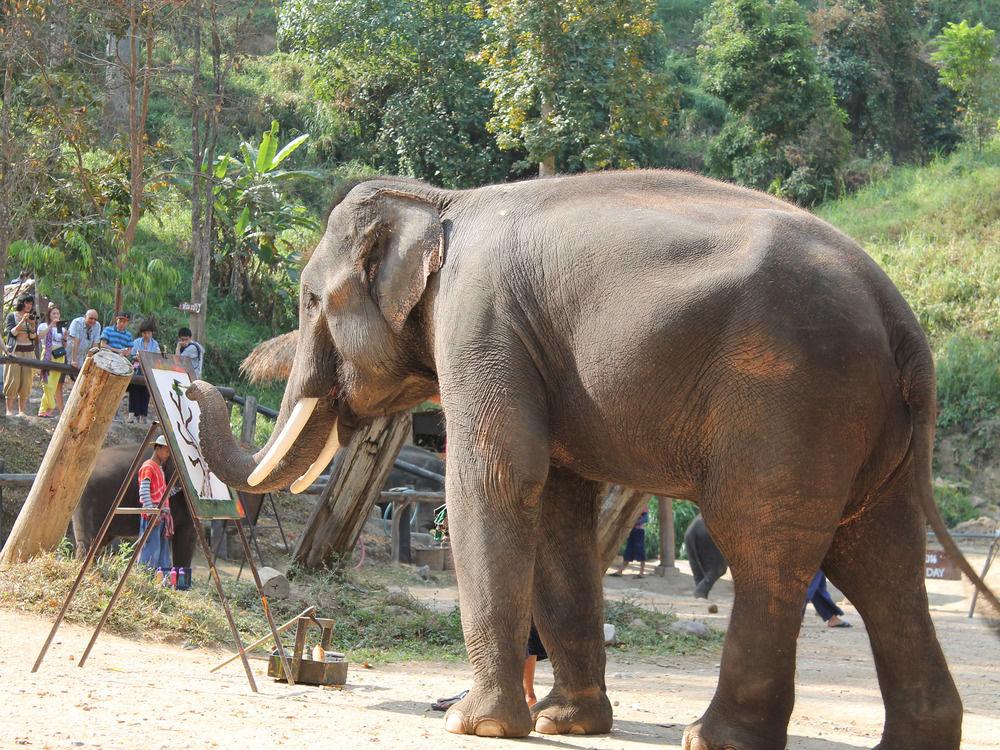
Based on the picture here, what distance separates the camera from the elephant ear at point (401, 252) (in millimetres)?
4926

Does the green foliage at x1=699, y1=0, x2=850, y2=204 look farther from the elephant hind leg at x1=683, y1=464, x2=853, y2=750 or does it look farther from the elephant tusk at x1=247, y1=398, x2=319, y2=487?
the elephant hind leg at x1=683, y1=464, x2=853, y2=750

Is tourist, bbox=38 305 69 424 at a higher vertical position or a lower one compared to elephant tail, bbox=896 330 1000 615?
lower

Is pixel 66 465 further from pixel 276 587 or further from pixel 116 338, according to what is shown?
pixel 116 338

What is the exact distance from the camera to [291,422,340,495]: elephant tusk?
5484 mm

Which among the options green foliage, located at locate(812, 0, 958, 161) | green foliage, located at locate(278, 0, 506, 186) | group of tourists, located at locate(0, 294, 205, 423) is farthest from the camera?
green foliage, located at locate(812, 0, 958, 161)

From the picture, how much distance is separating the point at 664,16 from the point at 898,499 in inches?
1684

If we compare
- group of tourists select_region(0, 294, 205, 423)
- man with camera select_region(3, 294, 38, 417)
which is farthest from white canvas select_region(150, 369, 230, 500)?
man with camera select_region(3, 294, 38, 417)

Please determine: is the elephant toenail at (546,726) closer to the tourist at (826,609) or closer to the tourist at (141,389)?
the tourist at (826,609)

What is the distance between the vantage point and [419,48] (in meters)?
27.2

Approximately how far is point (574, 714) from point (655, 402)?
4.84 ft

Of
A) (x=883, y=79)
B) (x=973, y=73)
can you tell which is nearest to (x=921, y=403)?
(x=973, y=73)

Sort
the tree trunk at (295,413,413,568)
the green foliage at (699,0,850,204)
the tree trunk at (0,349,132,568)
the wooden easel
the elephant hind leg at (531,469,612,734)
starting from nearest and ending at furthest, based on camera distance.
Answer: the elephant hind leg at (531,469,612,734), the wooden easel, the tree trunk at (0,349,132,568), the tree trunk at (295,413,413,568), the green foliage at (699,0,850,204)

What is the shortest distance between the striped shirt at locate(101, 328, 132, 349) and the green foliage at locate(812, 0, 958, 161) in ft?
76.3

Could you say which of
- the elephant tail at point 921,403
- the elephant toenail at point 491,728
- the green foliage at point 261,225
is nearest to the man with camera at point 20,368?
the green foliage at point 261,225
